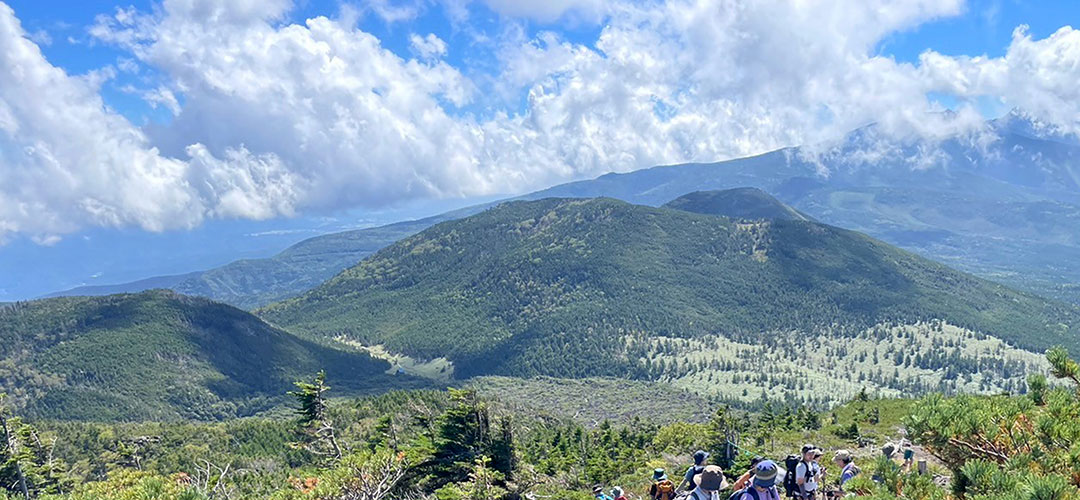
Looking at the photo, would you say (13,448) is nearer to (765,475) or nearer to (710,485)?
(710,485)

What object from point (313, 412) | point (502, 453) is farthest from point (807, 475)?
point (313, 412)

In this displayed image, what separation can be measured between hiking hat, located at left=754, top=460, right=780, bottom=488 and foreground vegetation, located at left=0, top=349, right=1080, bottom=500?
331 centimetres

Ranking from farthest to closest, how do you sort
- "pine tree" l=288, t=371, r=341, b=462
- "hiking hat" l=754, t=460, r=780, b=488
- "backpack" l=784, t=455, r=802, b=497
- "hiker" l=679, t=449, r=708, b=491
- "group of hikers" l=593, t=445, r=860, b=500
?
"pine tree" l=288, t=371, r=341, b=462, "backpack" l=784, t=455, r=802, b=497, "hiker" l=679, t=449, r=708, b=491, "group of hikers" l=593, t=445, r=860, b=500, "hiking hat" l=754, t=460, r=780, b=488

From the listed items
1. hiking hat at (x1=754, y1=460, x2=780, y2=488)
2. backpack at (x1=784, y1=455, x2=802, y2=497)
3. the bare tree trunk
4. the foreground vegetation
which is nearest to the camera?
the foreground vegetation

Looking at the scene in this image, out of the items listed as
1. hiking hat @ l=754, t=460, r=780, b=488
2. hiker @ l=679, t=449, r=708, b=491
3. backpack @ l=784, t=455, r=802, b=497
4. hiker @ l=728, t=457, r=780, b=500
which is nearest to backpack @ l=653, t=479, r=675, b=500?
hiker @ l=679, t=449, r=708, b=491

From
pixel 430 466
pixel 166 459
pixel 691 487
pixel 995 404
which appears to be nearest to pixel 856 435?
pixel 430 466

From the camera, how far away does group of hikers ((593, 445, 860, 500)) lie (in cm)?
1411

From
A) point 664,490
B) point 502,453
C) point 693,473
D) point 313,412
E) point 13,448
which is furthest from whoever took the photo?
point 313,412

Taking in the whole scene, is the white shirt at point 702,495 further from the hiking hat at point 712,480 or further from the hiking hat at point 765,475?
the hiking hat at point 765,475

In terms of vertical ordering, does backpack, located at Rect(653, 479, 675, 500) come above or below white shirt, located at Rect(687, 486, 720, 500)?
below

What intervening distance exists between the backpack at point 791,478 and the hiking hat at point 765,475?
4.34m

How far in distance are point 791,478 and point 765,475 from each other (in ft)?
15.5

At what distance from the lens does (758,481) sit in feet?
46.3

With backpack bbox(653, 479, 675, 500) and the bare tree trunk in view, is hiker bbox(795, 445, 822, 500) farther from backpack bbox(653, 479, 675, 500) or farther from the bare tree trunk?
the bare tree trunk
